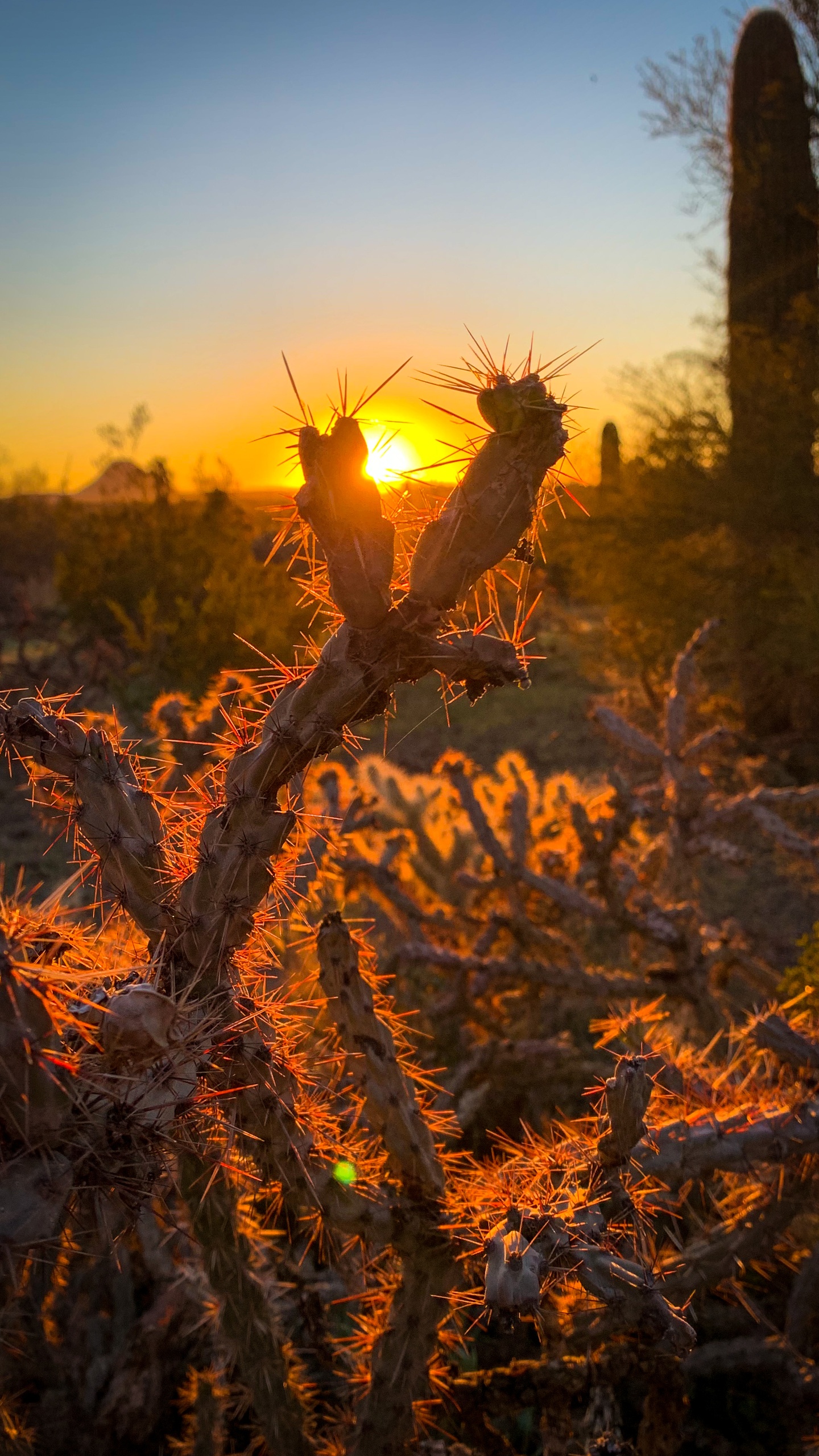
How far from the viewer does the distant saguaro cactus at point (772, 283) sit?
963cm

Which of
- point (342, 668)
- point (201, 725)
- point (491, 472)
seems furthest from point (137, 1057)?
point (201, 725)

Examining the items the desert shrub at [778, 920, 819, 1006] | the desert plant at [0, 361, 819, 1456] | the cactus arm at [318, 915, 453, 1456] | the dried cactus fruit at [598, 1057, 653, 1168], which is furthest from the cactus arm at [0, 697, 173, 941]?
the desert shrub at [778, 920, 819, 1006]

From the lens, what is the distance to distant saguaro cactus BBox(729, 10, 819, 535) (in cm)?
963

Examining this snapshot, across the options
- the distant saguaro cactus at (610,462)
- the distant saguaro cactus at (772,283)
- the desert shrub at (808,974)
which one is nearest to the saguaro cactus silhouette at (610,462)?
the distant saguaro cactus at (610,462)

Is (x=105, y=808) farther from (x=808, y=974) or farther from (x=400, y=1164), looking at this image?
(x=808, y=974)

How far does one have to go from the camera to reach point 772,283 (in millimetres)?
10242

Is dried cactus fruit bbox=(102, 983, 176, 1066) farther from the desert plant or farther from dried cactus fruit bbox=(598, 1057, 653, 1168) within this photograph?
dried cactus fruit bbox=(598, 1057, 653, 1168)

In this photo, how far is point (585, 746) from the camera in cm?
1109

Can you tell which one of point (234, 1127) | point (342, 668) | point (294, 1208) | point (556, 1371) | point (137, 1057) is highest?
point (342, 668)

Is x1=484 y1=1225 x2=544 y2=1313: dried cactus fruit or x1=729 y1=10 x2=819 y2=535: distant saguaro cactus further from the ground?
x1=729 y1=10 x2=819 y2=535: distant saguaro cactus

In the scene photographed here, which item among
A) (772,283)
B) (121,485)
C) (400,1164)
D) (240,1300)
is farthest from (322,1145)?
(121,485)

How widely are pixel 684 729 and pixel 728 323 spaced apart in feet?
22.2

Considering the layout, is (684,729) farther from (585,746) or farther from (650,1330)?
(585,746)

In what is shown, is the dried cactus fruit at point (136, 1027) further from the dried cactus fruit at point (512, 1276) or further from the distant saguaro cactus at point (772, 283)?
the distant saguaro cactus at point (772, 283)
